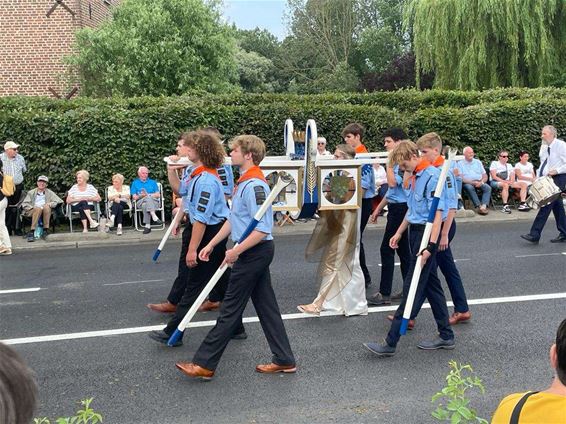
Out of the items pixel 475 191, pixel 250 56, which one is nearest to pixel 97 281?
pixel 475 191

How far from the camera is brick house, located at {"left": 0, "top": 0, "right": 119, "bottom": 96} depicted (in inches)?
861

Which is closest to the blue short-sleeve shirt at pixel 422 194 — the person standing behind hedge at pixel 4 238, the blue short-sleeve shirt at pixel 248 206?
the blue short-sleeve shirt at pixel 248 206

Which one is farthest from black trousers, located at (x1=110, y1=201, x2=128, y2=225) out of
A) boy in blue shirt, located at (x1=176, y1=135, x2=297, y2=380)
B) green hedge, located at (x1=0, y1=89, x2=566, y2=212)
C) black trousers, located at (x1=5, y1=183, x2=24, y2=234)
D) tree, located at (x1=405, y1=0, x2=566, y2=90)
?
tree, located at (x1=405, y1=0, x2=566, y2=90)

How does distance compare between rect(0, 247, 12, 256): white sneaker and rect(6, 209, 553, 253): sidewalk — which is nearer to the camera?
rect(0, 247, 12, 256): white sneaker

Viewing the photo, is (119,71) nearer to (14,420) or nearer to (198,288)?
(198,288)

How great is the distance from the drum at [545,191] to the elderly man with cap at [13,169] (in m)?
9.83

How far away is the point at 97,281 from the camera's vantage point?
9477mm

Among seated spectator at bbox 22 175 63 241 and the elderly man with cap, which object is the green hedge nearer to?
the elderly man with cap

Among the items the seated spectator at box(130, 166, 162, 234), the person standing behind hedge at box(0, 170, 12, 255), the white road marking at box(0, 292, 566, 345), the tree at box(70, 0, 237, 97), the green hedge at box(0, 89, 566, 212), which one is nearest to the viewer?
the white road marking at box(0, 292, 566, 345)

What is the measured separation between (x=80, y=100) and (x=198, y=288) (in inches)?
422

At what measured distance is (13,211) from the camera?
13820 millimetres

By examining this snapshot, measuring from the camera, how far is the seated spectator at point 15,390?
67.3 inches

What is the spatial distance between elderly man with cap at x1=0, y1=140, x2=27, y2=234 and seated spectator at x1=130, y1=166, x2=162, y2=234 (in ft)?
7.34

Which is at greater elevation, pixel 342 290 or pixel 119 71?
pixel 119 71
